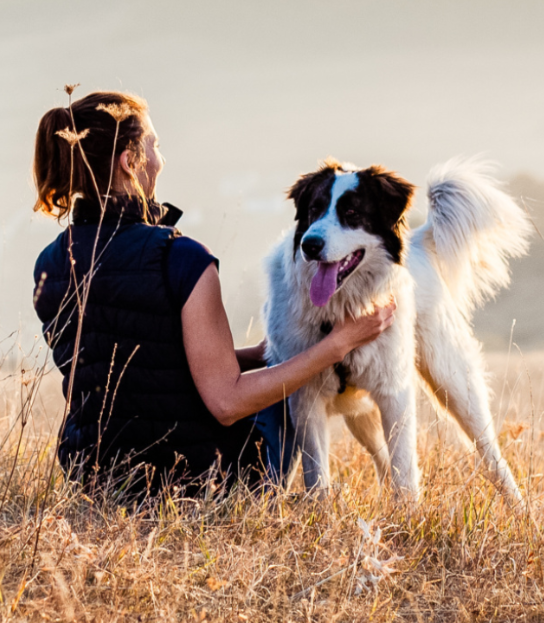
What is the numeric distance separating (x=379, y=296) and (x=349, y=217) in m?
0.43

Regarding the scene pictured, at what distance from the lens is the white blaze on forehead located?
9.55 feet

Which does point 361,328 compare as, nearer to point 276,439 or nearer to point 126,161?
point 276,439

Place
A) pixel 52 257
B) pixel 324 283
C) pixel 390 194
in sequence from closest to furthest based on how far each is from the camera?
1. pixel 52 257
2. pixel 324 283
3. pixel 390 194

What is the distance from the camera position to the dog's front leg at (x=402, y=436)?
10.2 ft

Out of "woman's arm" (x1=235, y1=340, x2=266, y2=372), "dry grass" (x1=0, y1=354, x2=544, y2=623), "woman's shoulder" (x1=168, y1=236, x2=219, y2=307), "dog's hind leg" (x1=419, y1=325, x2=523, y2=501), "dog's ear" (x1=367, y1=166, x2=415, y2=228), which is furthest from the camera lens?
"dog's hind leg" (x1=419, y1=325, x2=523, y2=501)

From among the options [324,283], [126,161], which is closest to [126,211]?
[126,161]

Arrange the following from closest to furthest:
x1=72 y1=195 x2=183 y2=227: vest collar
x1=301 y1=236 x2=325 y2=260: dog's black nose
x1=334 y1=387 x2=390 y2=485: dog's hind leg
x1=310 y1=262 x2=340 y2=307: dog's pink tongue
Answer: x1=72 y1=195 x2=183 y2=227: vest collar, x1=301 y1=236 x2=325 y2=260: dog's black nose, x1=310 y1=262 x2=340 y2=307: dog's pink tongue, x1=334 y1=387 x2=390 y2=485: dog's hind leg

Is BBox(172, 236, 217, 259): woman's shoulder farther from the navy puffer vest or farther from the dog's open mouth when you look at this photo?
the dog's open mouth

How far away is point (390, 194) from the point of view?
2994 mm

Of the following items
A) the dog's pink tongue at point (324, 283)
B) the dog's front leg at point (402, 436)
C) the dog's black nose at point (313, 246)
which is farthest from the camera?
the dog's front leg at point (402, 436)

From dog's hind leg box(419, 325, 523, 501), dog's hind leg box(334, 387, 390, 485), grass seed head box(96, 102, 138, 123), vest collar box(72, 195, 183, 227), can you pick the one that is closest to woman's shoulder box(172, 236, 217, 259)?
vest collar box(72, 195, 183, 227)

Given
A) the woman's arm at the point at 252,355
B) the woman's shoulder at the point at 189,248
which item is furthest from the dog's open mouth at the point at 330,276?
the woman's arm at the point at 252,355

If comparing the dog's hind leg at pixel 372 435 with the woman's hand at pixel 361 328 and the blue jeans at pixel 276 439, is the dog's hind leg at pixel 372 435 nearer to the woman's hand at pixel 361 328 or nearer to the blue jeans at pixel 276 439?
the blue jeans at pixel 276 439

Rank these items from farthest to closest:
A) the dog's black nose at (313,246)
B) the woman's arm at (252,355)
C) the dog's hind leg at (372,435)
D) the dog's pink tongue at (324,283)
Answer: the dog's hind leg at (372,435) → the woman's arm at (252,355) → the dog's pink tongue at (324,283) → the dog's black nose at (313,246)
